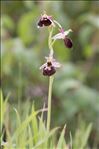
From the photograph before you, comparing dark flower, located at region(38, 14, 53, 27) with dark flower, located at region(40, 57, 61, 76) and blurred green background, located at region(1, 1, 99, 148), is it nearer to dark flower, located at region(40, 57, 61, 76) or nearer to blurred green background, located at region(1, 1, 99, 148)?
dark flower, located at region(40, 57, 61, 76)

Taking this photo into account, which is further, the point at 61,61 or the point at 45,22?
the point at 61,61

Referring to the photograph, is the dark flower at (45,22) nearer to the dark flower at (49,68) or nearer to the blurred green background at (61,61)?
the dark flower at (49,68)

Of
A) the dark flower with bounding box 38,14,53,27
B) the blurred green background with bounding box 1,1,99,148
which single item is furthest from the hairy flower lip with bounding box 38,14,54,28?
the blurred green background with bounding box 1,1,99,148

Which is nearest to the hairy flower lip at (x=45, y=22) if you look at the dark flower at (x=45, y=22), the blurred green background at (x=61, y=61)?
the dark flower at (x=45, y=22)

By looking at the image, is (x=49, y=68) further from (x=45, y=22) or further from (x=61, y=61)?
(x=61, y=61)

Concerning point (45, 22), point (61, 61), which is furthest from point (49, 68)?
point (61, 61)

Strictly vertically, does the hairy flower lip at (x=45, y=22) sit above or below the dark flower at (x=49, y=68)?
above

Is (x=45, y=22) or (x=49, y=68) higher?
(x=45, y=22)

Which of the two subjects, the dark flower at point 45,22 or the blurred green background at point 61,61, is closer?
the dark flower at point 45,22
